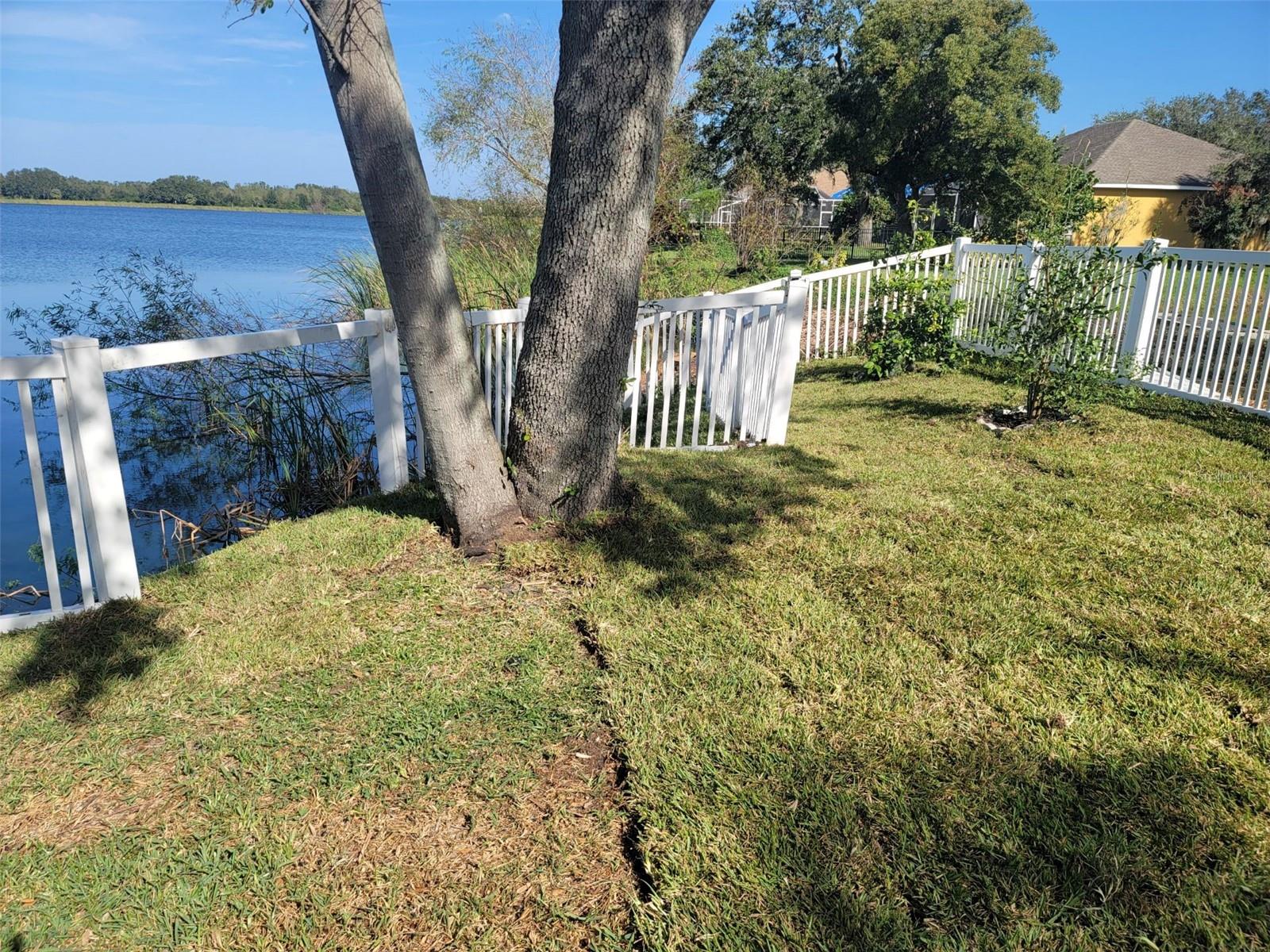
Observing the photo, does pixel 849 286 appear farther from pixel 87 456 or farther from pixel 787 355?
pixel 87 456

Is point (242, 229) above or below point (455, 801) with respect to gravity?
above

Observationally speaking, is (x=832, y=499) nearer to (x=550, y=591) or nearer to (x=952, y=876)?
(x=550, y=591)

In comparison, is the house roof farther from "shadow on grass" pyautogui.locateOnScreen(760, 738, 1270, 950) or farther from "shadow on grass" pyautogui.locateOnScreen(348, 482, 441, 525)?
"shadow on grass" pyautogui.locateOnScreen(760, 738, 1270, 950)

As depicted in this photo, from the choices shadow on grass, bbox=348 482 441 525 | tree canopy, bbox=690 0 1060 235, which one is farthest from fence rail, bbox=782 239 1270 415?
tree canopy, bbox=690 0 1060 235

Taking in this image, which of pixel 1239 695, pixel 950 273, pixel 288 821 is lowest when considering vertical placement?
pixel 288 821

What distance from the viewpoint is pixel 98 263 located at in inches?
413

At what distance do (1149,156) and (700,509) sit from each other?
1397 inches

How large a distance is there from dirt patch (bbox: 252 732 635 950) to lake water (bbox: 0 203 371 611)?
384cm

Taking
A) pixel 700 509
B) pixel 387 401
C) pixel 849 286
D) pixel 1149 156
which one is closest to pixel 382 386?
pixel 387 401

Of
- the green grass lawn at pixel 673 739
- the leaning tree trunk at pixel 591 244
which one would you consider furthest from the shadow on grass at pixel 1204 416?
the leaning tree trunk at pixel 591 244

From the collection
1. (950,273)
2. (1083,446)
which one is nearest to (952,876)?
(1083,446)

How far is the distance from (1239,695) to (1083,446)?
3317mm

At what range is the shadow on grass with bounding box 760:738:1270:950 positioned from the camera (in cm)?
197

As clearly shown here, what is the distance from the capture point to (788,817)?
2352mm
